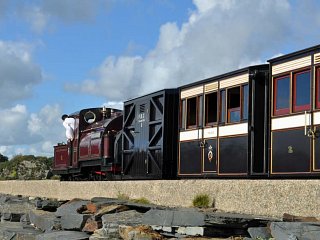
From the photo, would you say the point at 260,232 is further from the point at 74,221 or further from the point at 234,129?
the point at 234,129

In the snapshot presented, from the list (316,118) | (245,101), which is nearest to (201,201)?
(316,118)

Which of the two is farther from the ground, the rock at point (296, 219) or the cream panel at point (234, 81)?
the cream panel at point (234, 81)

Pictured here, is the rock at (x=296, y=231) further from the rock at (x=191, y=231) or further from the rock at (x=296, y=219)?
the rock at (x=191, y=231)

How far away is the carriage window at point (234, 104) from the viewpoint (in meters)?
14.2

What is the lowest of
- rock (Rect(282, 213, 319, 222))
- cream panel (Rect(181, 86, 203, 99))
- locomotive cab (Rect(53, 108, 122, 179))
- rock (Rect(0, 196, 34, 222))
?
rock (Rect(0, 196, 34, 222))

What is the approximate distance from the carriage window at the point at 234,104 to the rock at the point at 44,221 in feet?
15.0

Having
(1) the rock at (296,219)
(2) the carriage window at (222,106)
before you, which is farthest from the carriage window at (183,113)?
(1) the rock at (296,219)

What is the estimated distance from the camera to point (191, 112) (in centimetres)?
1638

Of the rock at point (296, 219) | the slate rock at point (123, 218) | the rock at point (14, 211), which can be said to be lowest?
the rock at point (14, 211)

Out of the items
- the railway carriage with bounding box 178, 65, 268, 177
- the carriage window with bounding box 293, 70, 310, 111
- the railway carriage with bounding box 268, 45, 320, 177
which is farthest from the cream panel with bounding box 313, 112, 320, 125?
the railway carriage with bounding box 178, 65, 268, 177

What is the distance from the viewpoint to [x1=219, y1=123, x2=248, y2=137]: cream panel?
13719 millimetres

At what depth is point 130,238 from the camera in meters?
9.97

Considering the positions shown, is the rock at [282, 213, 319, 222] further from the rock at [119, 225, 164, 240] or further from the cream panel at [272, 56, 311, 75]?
the cream panel at [272, 56, 311, 75]

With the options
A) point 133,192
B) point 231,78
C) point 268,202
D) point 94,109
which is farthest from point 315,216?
point 94,109
